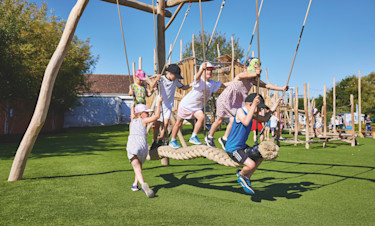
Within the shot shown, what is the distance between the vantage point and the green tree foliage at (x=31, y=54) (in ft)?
A: 42.6

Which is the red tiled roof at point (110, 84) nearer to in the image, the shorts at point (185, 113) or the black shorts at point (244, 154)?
the shorts at point (185, 113)

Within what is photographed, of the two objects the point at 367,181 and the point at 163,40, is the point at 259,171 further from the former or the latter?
the point at 163,40

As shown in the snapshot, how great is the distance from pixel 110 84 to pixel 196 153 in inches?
1453

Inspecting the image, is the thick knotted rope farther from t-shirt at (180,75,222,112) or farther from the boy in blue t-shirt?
t-shirt at (180,75,222,112)

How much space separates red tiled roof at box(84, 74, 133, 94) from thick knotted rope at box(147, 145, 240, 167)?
33.5 meters

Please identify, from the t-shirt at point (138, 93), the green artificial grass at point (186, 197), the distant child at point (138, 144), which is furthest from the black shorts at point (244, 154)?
the t-shirt at point (138, 93)

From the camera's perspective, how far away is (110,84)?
3909 cm

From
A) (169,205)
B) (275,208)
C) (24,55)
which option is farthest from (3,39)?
(275,208)

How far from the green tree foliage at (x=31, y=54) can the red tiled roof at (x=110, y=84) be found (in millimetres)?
13346

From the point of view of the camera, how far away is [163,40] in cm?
660

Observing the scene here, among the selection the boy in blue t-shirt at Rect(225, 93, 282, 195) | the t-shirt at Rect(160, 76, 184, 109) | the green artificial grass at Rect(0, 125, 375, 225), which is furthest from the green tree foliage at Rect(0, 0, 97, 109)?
the boy in blue t-shirt at Rect(225, 93, 282, 195)

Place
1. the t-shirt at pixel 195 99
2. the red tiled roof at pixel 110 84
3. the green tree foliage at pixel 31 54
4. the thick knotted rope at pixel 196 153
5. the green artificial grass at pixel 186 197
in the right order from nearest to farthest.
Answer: the green artificial grass at pixel 186 197, the thick knotted rope at pixel 196 153, the t-shirt at pixel 195 99, the green tree foliage at pixel 31 54, the red tiled roof at pixel 110 84

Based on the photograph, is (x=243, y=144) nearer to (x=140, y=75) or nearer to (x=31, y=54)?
(x=140, y=75)

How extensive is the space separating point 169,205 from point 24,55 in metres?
13.8
